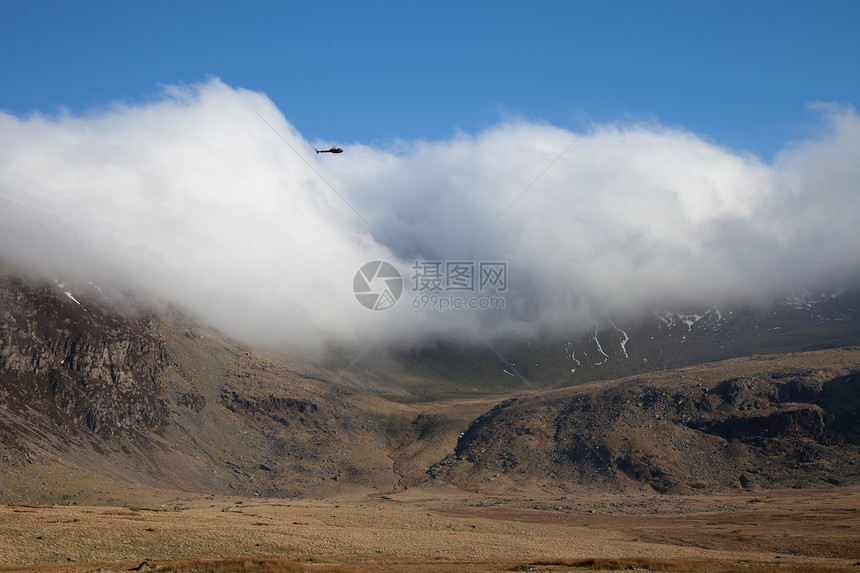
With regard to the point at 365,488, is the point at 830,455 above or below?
above

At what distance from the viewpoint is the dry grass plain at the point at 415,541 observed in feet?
206

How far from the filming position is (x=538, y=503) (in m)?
159

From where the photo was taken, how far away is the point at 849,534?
9931 cm

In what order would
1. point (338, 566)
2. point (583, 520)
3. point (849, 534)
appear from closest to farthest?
point (338, 566), point (849, 534), point (583, 520)

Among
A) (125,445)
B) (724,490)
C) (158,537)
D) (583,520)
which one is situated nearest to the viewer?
(158,537)

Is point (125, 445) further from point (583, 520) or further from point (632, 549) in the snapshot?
point (632, 549)

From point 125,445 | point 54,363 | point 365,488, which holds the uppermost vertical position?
point 54,363

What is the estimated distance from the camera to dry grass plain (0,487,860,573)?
206 feet

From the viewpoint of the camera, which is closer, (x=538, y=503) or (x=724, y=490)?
(x=538, y=503)

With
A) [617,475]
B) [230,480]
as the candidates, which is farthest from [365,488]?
[617,475]

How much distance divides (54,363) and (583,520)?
524 ft

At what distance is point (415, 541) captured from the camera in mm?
81375

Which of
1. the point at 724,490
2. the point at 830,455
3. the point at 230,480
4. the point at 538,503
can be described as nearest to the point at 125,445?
the point at 230,480

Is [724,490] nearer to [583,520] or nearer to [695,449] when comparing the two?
[695,449]
